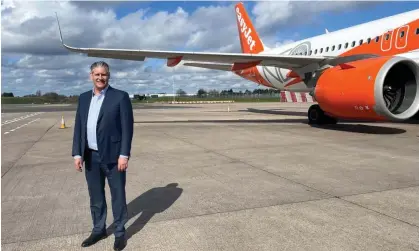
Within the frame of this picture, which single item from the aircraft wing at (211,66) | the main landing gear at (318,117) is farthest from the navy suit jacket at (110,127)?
the aircraft wing at (211,66)

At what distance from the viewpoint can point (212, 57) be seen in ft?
41.6

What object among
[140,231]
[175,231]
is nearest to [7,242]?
[140,231]

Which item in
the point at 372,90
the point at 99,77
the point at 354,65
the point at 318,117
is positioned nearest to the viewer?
the point at 99,77

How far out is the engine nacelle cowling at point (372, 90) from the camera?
892 centimetres

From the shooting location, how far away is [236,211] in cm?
375

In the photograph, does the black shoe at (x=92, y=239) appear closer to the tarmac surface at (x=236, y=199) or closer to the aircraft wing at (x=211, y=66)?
the tarmac surface at (x=236, y=199)

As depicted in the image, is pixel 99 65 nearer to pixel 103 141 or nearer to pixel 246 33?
pixel 103 141

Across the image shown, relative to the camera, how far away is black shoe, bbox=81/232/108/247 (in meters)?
3.00

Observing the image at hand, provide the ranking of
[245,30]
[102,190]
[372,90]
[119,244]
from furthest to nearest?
[245,30] → [372,90] → [102,190] → [119,244]

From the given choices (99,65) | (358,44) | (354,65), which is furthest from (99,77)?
(358,44)

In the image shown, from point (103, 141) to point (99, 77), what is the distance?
558mm

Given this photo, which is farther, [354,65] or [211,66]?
[211,66]

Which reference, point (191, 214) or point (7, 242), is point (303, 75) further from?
point (7, 242)

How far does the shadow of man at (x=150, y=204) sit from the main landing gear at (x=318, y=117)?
31.3 feet
